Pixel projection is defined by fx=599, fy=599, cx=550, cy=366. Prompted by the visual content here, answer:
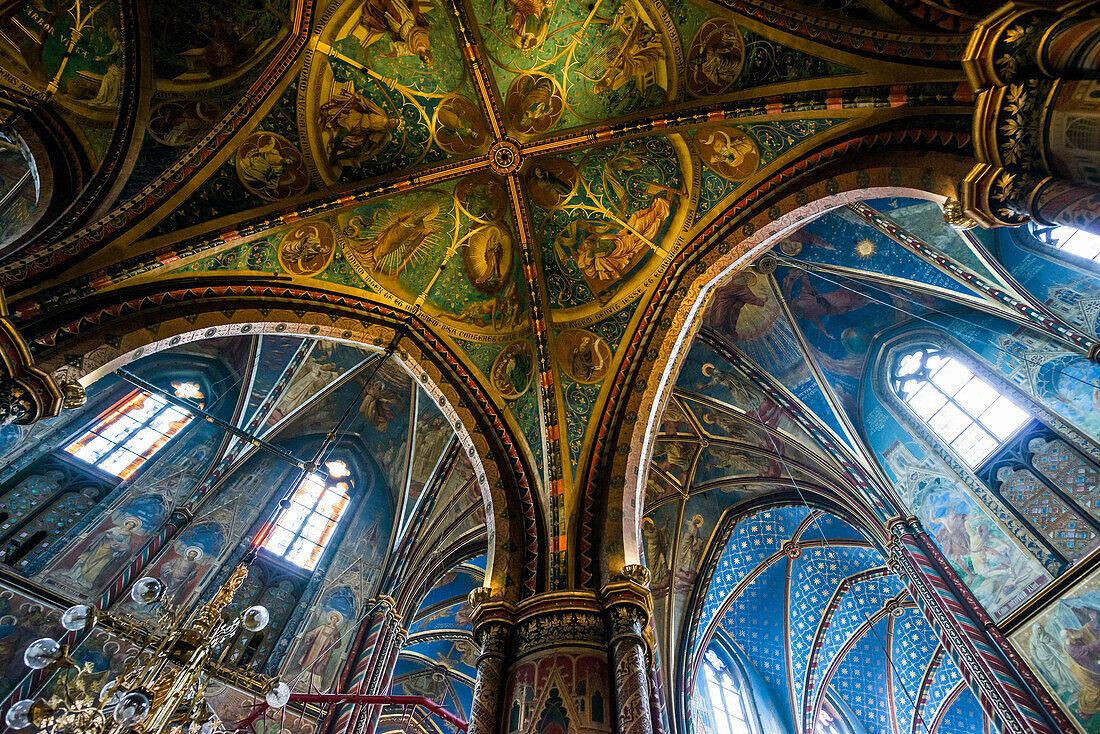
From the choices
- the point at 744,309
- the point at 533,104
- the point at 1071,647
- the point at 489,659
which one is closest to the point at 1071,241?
the point at 744,309

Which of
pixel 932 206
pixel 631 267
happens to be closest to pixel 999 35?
pixel 631 267

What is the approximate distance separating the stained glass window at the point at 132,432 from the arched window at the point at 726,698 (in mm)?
12256

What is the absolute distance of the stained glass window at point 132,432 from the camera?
967 centimetres

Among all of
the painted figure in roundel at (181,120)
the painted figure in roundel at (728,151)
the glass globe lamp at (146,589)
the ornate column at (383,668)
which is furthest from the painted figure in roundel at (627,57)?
the ornate column at (383,668)

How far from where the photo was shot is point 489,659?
608 cm

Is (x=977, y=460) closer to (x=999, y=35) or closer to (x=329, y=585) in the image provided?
(x=999, y=35)

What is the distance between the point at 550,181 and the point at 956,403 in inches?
286

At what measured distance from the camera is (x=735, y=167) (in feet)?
26.5

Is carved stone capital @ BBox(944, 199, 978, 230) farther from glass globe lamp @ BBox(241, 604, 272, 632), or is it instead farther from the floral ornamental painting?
glass globe lamp @ BBox(241, 604, 272, 632)

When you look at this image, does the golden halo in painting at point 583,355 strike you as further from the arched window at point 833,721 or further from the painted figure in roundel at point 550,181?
the arched window at point 833,721

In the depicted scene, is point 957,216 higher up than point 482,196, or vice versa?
point 482,196

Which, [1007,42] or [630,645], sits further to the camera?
[630,645]

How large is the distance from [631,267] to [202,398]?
865 centimetres

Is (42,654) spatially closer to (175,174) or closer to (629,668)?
(629,668)
